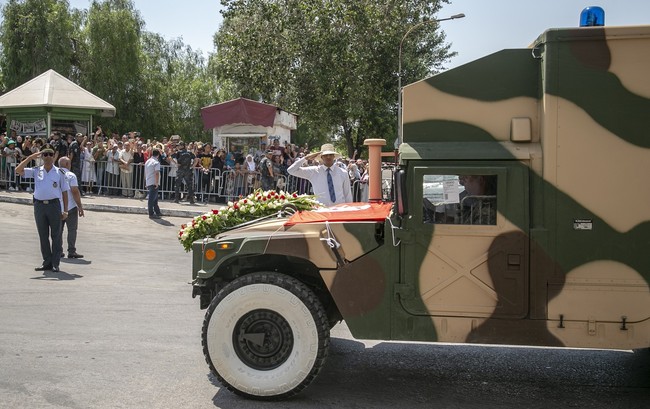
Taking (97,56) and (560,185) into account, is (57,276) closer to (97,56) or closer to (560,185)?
(560,185)

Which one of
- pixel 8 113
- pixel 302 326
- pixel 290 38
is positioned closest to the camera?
pixel 302 326

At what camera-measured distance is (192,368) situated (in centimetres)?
647

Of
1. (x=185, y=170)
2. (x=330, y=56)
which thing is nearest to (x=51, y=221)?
(x=185, y=170)

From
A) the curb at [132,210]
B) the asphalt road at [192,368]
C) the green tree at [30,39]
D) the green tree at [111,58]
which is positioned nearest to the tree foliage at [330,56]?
the green tree at [111,58]

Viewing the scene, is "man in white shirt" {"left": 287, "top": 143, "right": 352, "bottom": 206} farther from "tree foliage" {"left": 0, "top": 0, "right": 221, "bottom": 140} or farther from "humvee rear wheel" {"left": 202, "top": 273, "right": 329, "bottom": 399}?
"tree foliage" {"left": 0, "top": 0, "right": 221, "bottom": 140}

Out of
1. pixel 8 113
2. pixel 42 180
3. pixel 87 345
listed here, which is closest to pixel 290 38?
pixel 8 113

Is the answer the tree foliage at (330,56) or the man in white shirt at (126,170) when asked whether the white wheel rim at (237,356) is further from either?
the tree foliage at (330,56)

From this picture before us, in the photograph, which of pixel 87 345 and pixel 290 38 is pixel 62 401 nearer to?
pixel 87 345

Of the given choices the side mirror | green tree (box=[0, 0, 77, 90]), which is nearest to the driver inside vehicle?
the side mirror

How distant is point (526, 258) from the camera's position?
211 inches

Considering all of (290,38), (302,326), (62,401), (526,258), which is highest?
(290,38)

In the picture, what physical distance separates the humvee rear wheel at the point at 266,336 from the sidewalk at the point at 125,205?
13.5 metres

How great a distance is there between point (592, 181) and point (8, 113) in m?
25.8

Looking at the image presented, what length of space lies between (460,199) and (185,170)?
54.6 ft
